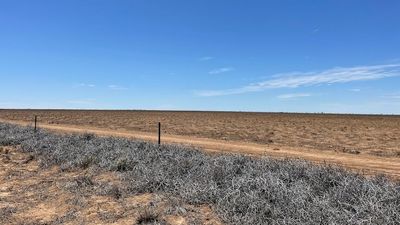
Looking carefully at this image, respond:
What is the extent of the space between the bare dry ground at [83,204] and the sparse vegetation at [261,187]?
0.75 ft

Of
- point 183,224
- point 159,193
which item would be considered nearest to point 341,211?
point 183,224

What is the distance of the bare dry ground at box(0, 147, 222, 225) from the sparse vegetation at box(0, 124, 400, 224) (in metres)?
0.23

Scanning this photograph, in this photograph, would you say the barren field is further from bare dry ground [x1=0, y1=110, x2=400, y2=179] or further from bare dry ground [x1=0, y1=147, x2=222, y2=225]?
bare dry ground [x1=0, y1=147, x2=222, y2=225]

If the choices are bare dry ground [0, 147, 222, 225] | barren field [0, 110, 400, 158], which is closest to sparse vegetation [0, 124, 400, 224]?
bare dry ground [0, 147, 222, 225]

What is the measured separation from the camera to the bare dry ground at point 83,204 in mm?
7914

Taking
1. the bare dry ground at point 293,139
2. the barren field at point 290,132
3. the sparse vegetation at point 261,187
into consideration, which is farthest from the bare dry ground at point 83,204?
the barren field at point 290,132

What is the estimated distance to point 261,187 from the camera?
8.29m

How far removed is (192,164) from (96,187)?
8.57 feet

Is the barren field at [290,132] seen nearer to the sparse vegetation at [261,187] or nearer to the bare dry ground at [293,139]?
the bare dry ground at [293,139]

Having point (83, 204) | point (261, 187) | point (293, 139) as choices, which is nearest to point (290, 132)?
point (293, 139)

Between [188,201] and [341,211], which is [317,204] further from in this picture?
[188,201]

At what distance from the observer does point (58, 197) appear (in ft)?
→ 32.5

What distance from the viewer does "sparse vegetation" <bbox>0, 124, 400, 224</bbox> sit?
6.63 m

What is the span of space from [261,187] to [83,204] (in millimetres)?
3573
